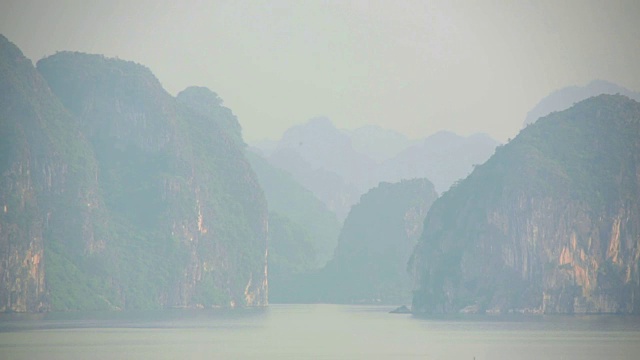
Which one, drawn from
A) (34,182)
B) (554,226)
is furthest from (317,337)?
(34,182)

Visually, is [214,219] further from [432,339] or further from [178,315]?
[432,339]

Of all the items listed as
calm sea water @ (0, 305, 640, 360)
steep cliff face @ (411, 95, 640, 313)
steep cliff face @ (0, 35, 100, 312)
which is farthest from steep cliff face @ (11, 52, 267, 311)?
steep cliff face @ (411, 95, 640, 313)

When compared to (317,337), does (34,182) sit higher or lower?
higher

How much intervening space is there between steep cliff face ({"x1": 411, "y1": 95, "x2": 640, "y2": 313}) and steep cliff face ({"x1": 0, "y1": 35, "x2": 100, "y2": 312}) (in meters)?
38.5

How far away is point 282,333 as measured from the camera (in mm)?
119312

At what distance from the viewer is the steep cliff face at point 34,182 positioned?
140m

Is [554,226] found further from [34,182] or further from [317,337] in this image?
[34,182]

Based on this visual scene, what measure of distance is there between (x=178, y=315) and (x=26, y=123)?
2554cm

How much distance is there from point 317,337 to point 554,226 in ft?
125

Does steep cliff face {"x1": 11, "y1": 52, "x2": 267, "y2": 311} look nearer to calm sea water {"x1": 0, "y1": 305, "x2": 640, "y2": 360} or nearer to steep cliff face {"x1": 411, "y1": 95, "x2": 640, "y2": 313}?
calm sea water {"x1": 0, "y1": 305, "x2": 640, "y2": 360}

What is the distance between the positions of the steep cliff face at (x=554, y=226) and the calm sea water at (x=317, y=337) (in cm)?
597

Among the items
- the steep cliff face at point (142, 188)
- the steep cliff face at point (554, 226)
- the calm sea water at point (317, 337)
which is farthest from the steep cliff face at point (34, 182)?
the steep cliff face at point (554, 226)

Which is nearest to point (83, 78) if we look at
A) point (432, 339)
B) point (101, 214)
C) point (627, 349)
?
point (101, 214)

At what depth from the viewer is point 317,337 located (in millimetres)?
112375
